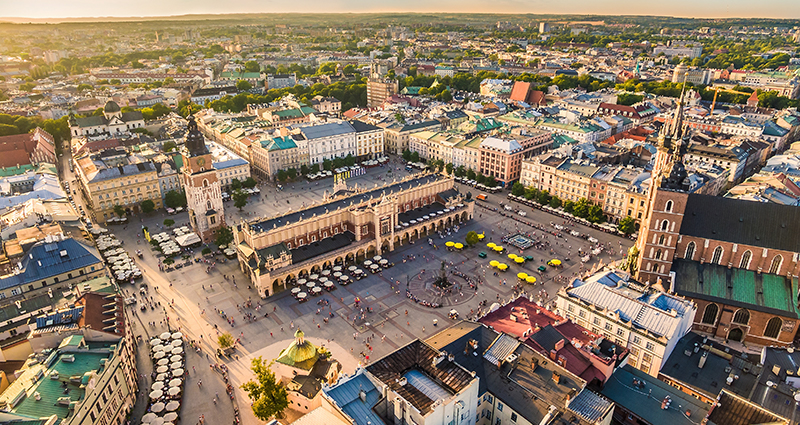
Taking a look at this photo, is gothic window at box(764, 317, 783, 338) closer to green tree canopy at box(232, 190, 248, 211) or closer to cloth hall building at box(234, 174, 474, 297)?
cloth hall building at box(234, 174, 474, 297)

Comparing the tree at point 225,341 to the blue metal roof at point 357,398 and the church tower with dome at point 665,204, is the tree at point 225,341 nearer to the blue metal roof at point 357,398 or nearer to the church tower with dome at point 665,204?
the blue metal roof at point 357,398

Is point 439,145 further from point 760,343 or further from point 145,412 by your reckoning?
point 145,412

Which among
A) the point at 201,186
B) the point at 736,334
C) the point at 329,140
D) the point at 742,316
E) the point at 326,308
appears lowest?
the point at 326,308

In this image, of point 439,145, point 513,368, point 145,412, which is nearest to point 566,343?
point 513,368

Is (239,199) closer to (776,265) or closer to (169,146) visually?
(169,146)

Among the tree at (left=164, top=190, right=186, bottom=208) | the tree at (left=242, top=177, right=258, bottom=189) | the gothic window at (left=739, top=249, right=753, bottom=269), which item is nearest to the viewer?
the gothic window at (left=739, top=249, right=753, bottom=269)

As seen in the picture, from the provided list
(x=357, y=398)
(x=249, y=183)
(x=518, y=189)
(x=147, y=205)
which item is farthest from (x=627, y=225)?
(x=147, y=205)

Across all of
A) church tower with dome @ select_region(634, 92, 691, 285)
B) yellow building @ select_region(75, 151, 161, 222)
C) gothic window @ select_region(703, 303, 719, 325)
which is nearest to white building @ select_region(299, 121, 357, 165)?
yellow building @ select_region(75, 151, 161, 222)
